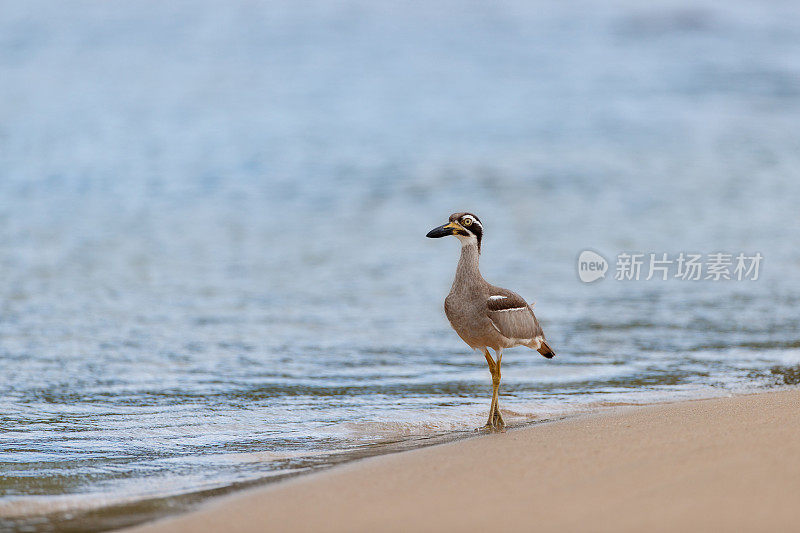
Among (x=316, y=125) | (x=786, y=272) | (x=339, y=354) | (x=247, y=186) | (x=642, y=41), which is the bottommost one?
(x=339, y=354)

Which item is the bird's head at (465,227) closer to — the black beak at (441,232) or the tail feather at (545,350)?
the black beak at (441,232)

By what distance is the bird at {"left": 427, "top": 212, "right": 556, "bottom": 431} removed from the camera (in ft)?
20.5

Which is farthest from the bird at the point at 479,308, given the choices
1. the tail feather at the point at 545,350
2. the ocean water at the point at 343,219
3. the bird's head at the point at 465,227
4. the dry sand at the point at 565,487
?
the dry sand at the point at 565,487

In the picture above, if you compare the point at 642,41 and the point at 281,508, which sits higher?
the point at 642,41

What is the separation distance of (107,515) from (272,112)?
19447mm

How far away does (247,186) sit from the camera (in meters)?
19.6

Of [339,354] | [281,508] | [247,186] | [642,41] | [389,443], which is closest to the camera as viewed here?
[281,508]

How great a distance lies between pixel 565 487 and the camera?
454 cm

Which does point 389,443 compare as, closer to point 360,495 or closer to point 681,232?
point 360,495

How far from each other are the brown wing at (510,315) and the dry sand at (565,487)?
2.85ft

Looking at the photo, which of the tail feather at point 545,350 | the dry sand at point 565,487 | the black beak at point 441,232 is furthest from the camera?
the tail feather at point 545,350

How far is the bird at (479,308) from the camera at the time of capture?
625cm

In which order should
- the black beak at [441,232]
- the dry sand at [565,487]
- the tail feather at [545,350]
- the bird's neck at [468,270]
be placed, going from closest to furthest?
the dry sand at [565,487] → the black beak at [441,232] → the bird's neck at [468,270] → the tail feather at [545,350]

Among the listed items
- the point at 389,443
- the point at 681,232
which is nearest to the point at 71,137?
the point at 681,232
